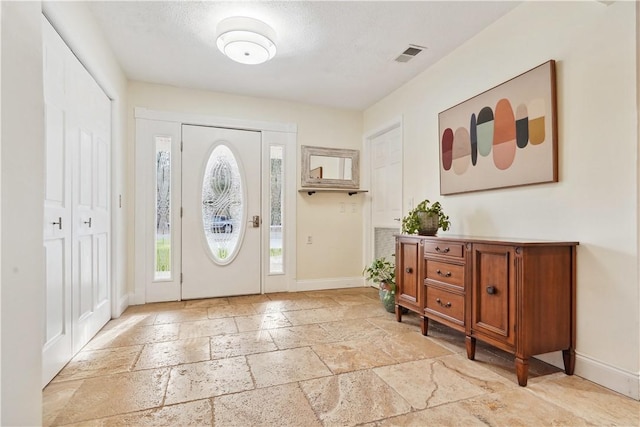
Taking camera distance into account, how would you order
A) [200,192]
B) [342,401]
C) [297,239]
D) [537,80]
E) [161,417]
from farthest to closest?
[297,239] < [200,192] < [537,80] < [342,401] < [161,417]

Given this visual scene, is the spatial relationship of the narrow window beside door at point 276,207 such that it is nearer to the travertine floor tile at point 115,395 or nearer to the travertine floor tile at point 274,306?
the travertine floor tile at point 274,306

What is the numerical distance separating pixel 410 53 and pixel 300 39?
105 cm

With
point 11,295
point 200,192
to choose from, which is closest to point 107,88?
point 200,192

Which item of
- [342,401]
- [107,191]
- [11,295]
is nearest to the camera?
[11,295]

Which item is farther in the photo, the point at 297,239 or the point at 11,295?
the point at 297,239

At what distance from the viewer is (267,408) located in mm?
1651

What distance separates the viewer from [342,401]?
171 centimetres

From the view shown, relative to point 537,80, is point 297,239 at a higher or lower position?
lower

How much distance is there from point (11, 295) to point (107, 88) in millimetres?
2443

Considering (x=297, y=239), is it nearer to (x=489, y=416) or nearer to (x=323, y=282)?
(x=323, y=282)

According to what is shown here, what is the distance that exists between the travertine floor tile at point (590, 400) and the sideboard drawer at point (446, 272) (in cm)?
72

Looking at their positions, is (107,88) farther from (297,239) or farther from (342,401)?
(342,401)

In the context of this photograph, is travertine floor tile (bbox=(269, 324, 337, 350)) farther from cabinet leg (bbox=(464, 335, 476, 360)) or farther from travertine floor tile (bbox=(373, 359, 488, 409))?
cabinet leg (bbox=(464, 335, 476, 360))

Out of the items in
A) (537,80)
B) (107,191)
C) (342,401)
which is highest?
(537,80)
